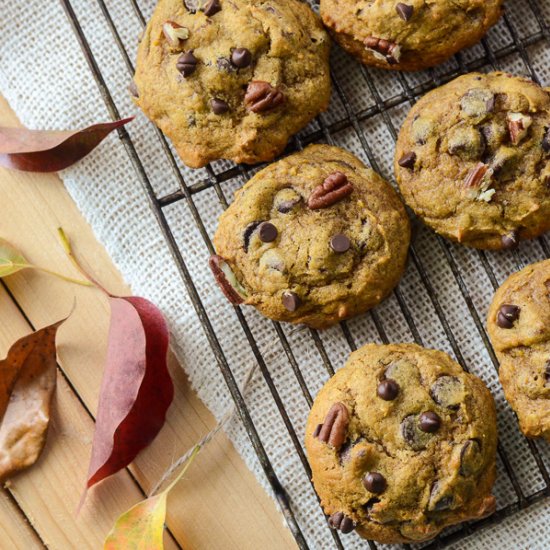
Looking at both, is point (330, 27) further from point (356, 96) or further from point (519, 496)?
point (519, 496)

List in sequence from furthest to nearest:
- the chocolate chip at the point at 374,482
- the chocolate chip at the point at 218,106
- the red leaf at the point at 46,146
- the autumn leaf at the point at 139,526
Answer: the red leaf at the point at 46,146, the autumn leaf at the point at 139,526, the chocolate chip at the point at 218,106, the chocolate chip at the point at 374,482

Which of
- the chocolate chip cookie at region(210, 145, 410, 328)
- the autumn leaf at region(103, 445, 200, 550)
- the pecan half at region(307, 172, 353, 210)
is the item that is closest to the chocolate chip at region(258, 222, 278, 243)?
the chocolate chip cookie at region(210, 145, 410, 328)

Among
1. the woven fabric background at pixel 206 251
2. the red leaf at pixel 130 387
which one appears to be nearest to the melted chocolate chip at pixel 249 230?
the woven fabric background at pixel 206 251

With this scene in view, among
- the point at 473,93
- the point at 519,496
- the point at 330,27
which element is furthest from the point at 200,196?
the point at 519,496

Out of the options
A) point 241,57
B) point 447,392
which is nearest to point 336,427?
point 447,392

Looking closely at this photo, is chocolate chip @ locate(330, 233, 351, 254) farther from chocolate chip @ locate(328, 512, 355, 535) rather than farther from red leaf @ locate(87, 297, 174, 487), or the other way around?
chocolate chip @ locate(328, 512, 355, 535)

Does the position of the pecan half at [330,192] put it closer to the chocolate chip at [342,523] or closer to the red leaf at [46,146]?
the red leaf at [46,146]

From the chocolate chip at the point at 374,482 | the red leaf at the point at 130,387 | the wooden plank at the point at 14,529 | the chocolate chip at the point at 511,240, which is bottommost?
the chocolate chip at the point at 374,482
